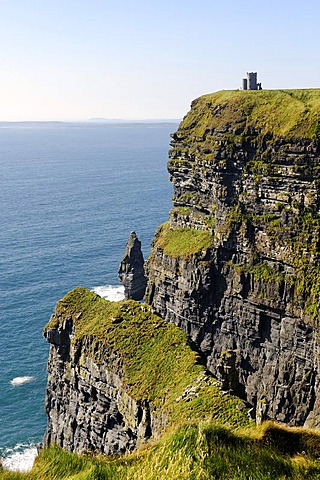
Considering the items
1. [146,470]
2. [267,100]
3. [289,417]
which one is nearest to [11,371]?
[289,417]

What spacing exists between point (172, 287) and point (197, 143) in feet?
77.1

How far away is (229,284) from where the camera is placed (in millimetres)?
76000

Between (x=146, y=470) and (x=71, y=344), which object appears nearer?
(x=146, y=470)

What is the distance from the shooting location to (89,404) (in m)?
47.4

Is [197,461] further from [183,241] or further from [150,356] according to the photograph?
[183,241]

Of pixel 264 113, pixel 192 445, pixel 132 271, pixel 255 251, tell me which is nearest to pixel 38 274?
pixel 132 271

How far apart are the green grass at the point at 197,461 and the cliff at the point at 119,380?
10041 mm

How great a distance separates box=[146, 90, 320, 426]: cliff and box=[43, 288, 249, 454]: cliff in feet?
53.1

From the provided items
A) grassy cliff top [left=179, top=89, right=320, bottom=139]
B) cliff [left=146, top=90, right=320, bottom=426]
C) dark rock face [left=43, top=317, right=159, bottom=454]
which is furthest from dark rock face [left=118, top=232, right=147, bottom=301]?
dark rock face [left=43, top=317, right=159, bottom=454]

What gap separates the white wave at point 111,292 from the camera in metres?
113

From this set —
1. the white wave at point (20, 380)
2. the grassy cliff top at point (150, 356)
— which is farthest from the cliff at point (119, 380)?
the white wave at point (20, 380)

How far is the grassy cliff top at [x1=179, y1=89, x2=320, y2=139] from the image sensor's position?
71062 millimetres

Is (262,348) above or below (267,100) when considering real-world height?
below

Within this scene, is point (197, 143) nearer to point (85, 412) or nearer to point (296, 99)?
point (296, 99)
